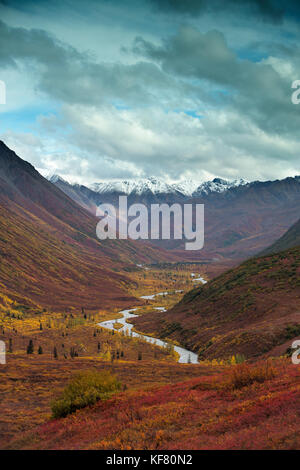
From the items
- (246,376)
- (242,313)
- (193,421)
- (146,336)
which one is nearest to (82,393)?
(193,421)

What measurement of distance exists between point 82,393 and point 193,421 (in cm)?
923

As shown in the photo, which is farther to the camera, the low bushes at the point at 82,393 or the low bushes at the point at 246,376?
the low bushes at the point at 82,393

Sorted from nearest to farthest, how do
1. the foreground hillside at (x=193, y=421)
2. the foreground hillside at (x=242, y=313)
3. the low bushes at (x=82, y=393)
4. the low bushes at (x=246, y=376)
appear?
1. the foreground hillside at (x=193, y=421)
2. the low bushes at (x=246, y=376)
3. the low bushes at (x=82, y=393)
4. the foreground hillside at (x=242, y=313)

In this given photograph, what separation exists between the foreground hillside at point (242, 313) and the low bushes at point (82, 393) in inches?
1223

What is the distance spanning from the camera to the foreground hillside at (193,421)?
43.4 ft

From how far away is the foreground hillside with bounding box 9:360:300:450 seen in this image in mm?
13230

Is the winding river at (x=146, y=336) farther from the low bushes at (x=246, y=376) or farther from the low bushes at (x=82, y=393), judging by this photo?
the low bushes at (x=246, y=376)

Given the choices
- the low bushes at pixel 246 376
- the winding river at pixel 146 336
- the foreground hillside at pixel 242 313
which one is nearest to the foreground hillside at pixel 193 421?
the low bushes at pixel 246 376

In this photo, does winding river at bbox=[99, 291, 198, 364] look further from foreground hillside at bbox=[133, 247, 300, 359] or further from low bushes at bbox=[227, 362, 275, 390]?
low bushes at bbox=[227, 362, 275, 390]

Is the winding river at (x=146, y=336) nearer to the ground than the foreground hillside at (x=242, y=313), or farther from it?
nearer to the ground

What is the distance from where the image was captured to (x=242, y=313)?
6950 cm

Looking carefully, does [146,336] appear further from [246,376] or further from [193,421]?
[193,421]
